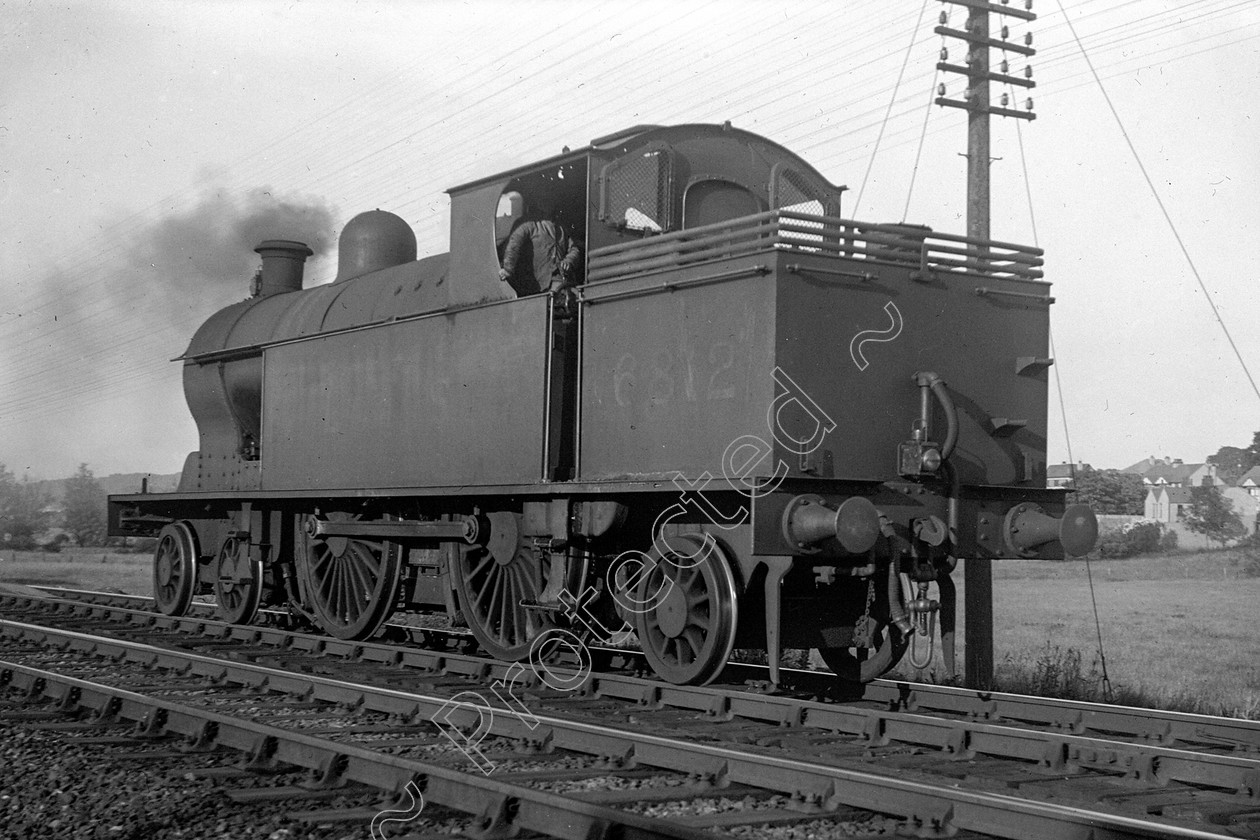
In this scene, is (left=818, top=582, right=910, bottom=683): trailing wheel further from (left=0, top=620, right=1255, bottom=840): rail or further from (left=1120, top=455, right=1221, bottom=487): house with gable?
(left=1120, top=455, right=1221, bottom=487): house with gable

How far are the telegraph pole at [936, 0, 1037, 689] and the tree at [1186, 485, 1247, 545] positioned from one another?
37.9 meters

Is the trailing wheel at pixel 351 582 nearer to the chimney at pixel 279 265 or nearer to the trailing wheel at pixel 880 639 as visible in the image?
the chimney at pixel 279 265

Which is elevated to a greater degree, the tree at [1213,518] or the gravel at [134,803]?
the tree at [1213,518]

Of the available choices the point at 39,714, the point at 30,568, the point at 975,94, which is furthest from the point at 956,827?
the point at 30,568

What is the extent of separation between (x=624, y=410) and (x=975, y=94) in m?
4.77

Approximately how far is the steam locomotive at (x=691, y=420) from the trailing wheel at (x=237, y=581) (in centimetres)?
184

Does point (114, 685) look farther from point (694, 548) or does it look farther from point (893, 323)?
point (893, 323)

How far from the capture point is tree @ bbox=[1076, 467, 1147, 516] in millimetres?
50625

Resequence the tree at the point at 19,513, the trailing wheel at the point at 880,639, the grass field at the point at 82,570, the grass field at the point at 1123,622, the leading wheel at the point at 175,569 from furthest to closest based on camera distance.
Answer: the tree at the point at 19,513 → the grass field at the point at 82,570 → the leading wheel at the point at 175,569 → the grass field at the point at 1123,622 → the trailing wheel at the point at 880,639

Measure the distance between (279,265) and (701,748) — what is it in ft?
34.8

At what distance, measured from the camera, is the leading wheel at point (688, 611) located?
7.73 metres

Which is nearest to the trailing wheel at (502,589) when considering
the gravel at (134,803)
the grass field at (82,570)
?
the gravel at (134,803)

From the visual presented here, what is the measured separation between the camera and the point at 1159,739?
6777 millimetres

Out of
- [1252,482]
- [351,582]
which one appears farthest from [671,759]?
[1252,482]
